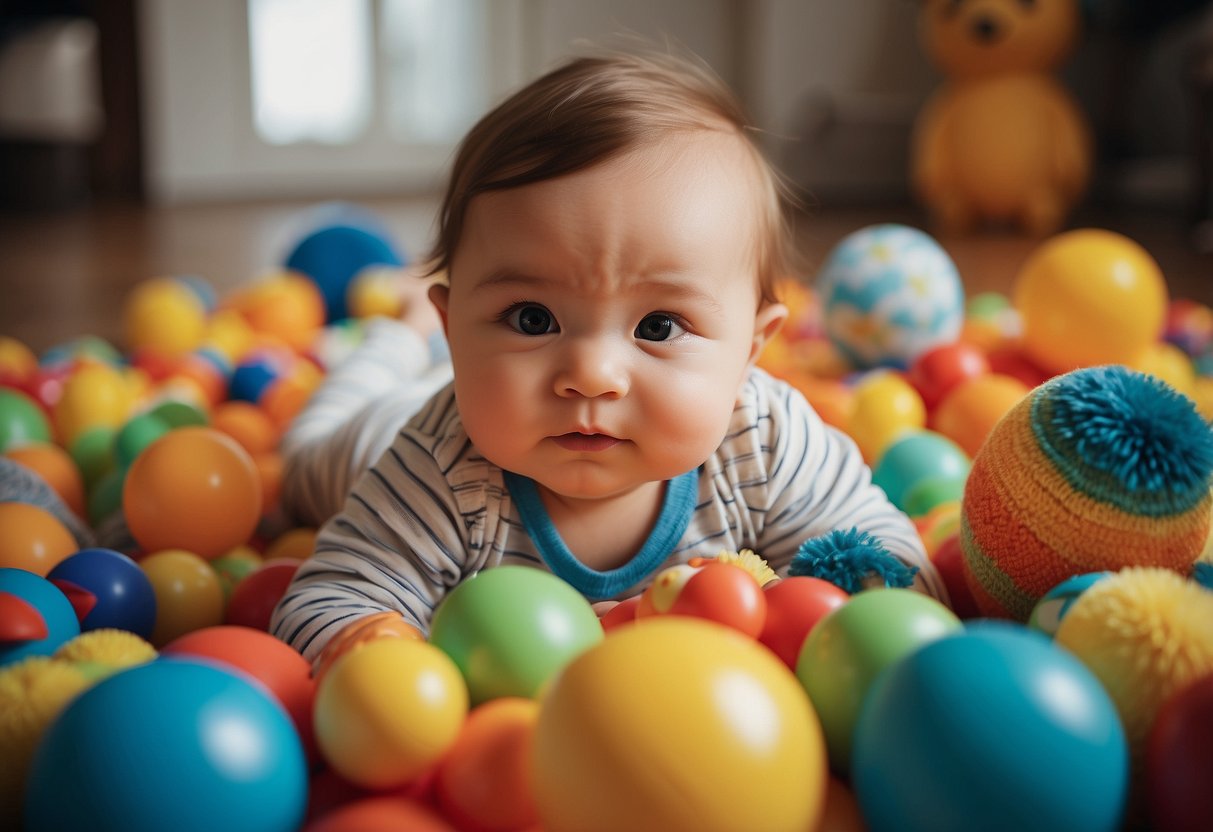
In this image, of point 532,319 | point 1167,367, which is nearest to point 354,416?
point 532,319

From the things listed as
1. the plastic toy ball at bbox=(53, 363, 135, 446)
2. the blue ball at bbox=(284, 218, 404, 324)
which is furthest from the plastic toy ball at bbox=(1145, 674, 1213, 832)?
the blue ball at bbox=(284, 218, 404, 324)

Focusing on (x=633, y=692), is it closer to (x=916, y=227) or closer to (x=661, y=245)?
(x=661, y=245)

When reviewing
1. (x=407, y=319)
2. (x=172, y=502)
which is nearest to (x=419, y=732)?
(x=172, y=502)

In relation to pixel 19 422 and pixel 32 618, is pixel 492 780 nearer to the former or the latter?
pixel 32 618

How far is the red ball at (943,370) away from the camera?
1427 millimetres

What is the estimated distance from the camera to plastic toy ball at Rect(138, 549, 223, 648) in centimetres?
91

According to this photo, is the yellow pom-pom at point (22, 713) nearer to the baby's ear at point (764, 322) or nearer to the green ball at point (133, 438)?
the baby's ear at point (764, 322)

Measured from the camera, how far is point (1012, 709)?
502mm

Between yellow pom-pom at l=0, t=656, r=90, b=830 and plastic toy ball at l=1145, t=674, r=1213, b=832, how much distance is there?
509mm

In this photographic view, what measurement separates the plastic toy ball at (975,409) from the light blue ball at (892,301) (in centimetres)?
28

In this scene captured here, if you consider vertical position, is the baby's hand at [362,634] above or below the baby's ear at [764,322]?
below

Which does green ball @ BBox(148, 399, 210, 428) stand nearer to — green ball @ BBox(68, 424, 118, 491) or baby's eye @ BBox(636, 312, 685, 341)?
green ball @ BBox(68, 424, 118, 491)

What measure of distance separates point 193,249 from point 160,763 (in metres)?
3.09

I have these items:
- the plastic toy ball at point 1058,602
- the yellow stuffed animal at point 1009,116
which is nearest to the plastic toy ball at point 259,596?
the plastic toy ball at point 1058,602
